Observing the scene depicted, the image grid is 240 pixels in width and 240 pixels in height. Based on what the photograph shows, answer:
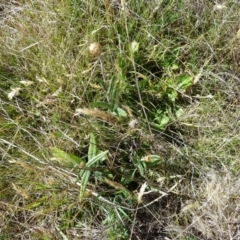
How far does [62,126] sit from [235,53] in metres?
0.62

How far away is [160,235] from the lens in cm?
144

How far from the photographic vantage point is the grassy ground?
141 centimetres

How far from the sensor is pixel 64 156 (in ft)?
4.54

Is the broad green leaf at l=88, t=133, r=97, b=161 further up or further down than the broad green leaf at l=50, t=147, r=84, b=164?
further up

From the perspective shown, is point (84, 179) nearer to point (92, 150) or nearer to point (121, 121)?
point (92, 150)

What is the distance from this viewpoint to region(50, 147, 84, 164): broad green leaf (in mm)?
1376

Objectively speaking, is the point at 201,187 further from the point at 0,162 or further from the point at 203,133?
the point at 0,162

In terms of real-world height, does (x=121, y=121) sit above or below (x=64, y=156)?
above

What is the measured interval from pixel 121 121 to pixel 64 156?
20 cm

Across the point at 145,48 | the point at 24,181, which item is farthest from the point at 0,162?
the point at 145,48

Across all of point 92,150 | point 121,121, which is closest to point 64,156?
point 92,150

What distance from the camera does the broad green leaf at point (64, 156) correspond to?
1376 millimetres

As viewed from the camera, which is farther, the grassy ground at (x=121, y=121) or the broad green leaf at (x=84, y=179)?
the grassy ground at (x=121, y=121)

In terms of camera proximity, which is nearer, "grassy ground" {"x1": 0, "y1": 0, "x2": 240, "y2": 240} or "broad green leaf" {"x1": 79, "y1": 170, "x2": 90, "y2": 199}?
"broad green leaf" {"x1": 79, "y1": 170, "x2": 90, "y2": 199}
